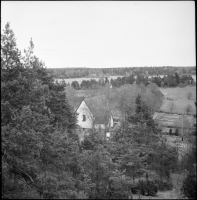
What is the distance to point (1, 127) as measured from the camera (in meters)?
11.1

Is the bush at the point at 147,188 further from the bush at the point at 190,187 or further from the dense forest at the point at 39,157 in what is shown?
the bush at the point at 190,187

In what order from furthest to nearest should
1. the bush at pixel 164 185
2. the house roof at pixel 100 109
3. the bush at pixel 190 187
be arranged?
1. the house roof at pixel 100 109
2. the bush at pixel 164 185
3. the bush at pixel 190 187

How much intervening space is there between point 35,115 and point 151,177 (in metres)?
12.0

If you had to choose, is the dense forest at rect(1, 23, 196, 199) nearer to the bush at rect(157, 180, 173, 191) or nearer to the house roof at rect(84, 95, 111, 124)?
→ the bush at rect(157, 180, 173, 191)

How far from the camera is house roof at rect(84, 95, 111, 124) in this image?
3776cm

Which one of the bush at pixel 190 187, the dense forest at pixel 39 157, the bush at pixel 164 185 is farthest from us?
the bush at pixel 164 185

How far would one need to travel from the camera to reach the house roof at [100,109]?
124ft

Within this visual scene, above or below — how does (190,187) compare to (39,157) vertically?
below

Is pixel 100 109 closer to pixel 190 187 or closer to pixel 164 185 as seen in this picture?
pixel 164 185

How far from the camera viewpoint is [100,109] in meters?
38.9

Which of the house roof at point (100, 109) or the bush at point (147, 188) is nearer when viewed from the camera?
the bush at point (147, 188)

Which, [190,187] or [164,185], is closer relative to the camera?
[190,187]

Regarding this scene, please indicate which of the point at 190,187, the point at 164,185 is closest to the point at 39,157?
the point at 190,187

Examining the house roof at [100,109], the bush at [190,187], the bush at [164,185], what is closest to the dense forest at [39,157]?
the bush at [190,187]
